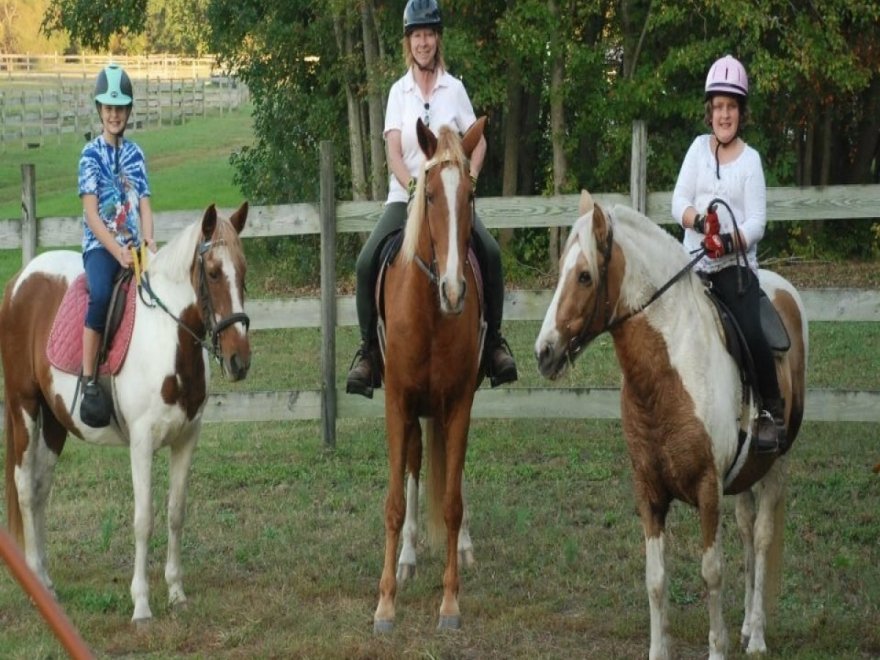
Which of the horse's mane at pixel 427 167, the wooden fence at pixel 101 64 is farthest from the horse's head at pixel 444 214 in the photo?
the wooden fence at pixel 101 64

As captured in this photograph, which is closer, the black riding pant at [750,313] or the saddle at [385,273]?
the black riding pant at [750,313]

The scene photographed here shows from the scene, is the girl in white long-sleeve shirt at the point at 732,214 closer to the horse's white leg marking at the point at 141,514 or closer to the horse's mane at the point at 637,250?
the horse's mane at the point at 637,250

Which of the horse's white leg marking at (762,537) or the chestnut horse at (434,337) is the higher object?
the chestnut horse at (434,337)

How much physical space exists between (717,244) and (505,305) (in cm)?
430

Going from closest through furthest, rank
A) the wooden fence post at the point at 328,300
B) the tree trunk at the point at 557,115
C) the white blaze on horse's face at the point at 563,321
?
the white blaze on horse's face at the point at 563,321
the wooden fence post at the point at 328,300
the tree trunk at the point at 557,115

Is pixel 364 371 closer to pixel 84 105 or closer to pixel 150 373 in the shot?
pixel 150 373

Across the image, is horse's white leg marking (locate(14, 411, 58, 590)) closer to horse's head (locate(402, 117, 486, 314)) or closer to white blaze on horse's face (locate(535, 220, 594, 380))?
horse's head (locate(402, 117, 486, 314))

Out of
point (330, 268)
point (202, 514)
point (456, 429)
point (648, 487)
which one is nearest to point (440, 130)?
point (456, 429)

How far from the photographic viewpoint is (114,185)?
24.0 feet

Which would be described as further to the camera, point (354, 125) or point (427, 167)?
point (354, 125)

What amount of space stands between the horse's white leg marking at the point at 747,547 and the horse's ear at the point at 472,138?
6.96ft

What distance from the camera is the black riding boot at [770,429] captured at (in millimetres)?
6094

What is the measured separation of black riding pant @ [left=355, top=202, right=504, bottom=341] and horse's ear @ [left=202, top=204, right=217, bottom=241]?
2.92ft

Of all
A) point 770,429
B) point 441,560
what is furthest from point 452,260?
point 441,560
